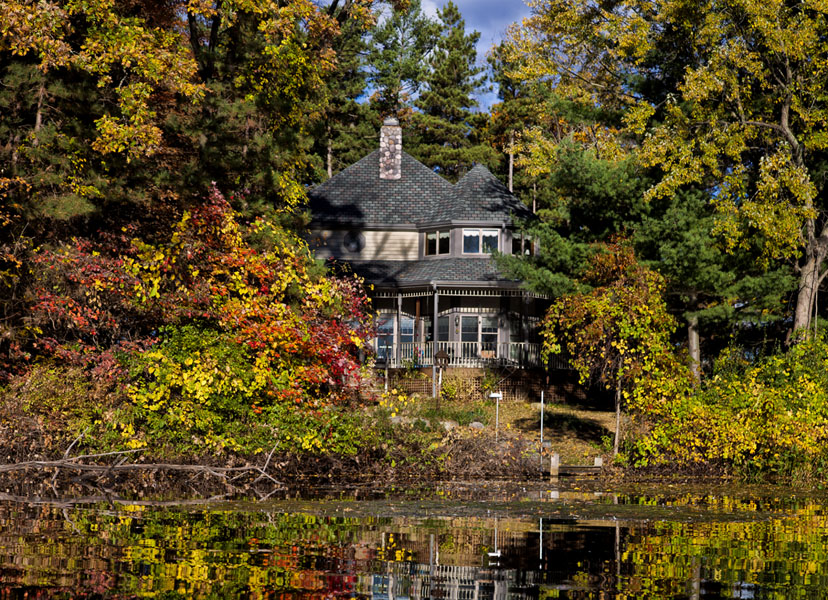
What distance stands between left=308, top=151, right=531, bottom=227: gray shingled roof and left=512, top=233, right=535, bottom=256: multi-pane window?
0.85 metres

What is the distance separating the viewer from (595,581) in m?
8.66

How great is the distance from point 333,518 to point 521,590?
5.19 metres

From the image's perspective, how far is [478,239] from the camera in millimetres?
38688

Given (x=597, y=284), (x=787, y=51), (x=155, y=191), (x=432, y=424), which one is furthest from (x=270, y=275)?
(x=787, y=51)

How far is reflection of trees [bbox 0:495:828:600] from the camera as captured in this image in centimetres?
809

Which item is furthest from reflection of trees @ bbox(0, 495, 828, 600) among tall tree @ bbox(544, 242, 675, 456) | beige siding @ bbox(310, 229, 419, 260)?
beige siding @ bbox(310, 229, 419, 260)

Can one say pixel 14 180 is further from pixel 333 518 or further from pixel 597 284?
pixel 597 284

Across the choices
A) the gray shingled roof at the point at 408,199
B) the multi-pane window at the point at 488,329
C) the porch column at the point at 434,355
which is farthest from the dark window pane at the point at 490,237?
the porch column at the point at 434,355

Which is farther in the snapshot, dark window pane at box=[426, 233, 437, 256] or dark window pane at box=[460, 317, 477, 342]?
dark window pane at box=[426, 233, 437, 256]

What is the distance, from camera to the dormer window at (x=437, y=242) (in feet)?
128

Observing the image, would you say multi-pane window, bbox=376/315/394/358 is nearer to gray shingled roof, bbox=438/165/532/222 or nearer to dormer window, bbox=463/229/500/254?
dormer window, bbox=463/229/500/254

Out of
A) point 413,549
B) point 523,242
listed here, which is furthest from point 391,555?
point 523,242

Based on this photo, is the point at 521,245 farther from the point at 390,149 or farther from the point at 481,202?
the point at 390,149

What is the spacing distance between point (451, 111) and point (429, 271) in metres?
22.0
